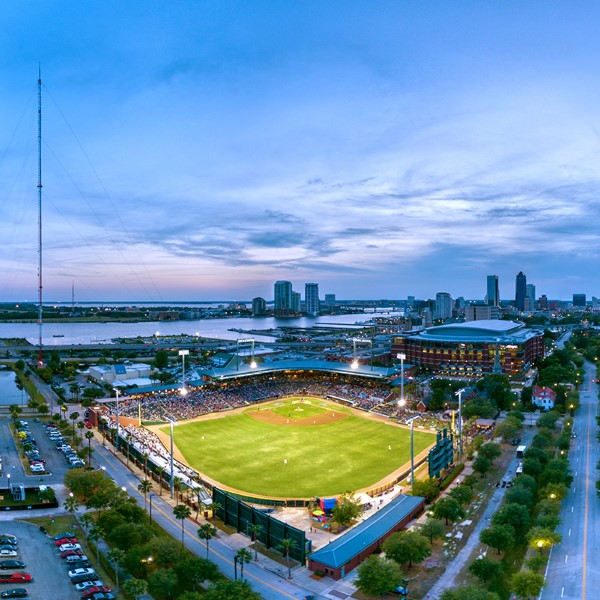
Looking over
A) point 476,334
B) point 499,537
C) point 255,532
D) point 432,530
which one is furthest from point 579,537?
point 476,334

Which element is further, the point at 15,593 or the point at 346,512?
the point at 346,512

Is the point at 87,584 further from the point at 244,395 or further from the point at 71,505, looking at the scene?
the point at 244,395

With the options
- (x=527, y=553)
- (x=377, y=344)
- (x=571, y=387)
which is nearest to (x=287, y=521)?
(x=527, y=553)

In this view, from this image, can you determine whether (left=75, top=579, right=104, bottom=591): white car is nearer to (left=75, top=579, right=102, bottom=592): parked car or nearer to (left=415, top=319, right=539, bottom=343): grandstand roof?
(left=75, top=579, right=102, bottom=592): parked car

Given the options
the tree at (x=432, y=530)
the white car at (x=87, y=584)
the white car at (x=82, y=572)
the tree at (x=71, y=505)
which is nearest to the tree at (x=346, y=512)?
the tree at (x=432, y=530)

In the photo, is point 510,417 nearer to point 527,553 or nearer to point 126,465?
point 527,553
